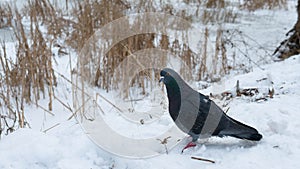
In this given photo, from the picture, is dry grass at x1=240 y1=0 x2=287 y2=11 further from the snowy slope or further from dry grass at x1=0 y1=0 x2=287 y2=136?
the snowy slope

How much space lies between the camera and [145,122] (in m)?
2.00

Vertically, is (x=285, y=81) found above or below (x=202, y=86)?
above

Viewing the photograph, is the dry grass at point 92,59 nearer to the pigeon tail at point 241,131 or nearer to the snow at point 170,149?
the snow at point 170,149

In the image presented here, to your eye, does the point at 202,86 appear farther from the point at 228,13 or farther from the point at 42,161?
the point at 228,13

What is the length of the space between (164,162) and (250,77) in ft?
4.82

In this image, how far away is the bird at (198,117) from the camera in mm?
1539

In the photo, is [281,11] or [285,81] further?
[281,11]

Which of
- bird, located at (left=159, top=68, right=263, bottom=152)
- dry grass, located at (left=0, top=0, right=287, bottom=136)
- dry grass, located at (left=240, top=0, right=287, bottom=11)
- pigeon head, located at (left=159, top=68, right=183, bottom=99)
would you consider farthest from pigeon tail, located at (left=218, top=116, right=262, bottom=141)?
dry grass, located at (left=240, top=0, right=287, bottom=11)

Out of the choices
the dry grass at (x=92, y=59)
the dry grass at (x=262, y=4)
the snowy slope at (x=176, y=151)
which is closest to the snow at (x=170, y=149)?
the snowy slope at (x=176, y=151)

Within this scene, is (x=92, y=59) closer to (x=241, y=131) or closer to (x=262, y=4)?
(x=241, y=131)

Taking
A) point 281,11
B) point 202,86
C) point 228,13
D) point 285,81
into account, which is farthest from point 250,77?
point 281,11

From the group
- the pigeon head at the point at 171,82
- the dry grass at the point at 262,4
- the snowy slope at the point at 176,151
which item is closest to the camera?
the snowy slope at the point at 176,151

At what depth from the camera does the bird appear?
60.6 inches

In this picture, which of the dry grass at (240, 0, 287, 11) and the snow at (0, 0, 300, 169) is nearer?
the snow at (0, 0, 300, 169)
